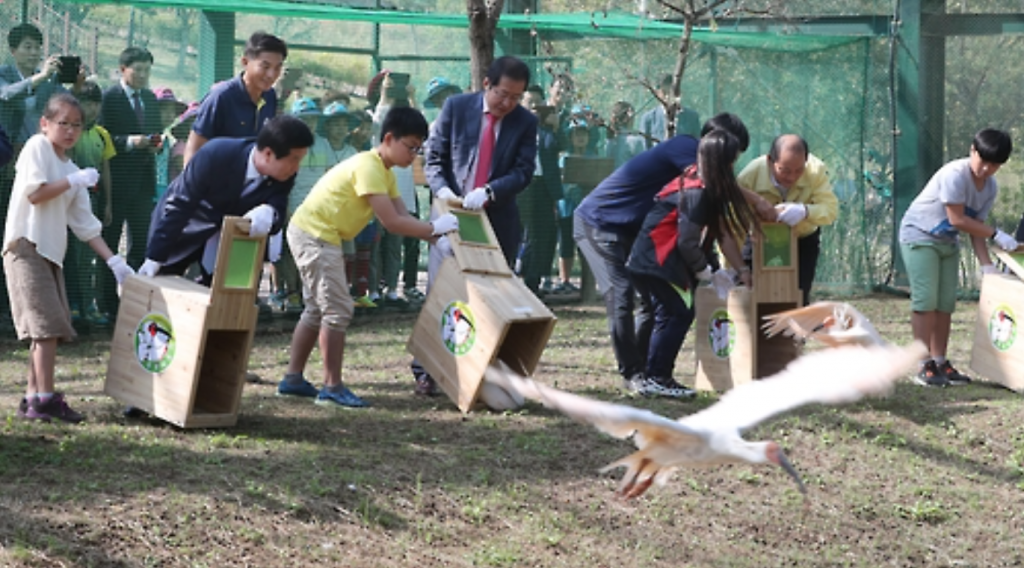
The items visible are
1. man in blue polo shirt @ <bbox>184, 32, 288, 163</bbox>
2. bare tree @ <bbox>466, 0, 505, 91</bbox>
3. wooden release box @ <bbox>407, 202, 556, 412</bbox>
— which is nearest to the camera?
wooden release box @ <bbox>407, 202, 556, 412</bbox>

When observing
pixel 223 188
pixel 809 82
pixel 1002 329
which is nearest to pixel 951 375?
pixel 1002 329

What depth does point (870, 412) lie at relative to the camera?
27.2 feet

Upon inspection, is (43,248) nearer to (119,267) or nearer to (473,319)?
(119,267)

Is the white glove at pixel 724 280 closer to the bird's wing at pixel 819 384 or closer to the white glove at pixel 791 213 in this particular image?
the white glove at pixel 791 213

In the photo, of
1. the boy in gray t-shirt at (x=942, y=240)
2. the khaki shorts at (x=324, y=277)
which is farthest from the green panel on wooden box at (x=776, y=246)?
the khaki shorts at (x=324, y=277)

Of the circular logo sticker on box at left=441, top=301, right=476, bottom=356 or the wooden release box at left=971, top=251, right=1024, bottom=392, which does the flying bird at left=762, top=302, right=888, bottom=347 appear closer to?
the circular logo sticker on box at left=441, top=301, right=476, bottom=356

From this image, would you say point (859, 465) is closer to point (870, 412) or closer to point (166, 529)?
point (870, 412)

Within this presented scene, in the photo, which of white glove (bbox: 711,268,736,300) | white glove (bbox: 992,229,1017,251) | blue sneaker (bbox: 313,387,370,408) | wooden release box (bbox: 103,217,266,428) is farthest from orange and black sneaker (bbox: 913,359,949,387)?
wooden release box (bbox: 103,217,266,428)

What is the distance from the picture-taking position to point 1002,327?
363 inches

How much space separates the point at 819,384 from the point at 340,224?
2.88 m

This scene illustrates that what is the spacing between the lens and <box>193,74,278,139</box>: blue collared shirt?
25.5ft

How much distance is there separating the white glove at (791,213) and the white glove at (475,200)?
1737 mm

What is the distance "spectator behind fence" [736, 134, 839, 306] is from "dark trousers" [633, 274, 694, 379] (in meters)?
0.68

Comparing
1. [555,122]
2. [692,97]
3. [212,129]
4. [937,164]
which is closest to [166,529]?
[212,129]
